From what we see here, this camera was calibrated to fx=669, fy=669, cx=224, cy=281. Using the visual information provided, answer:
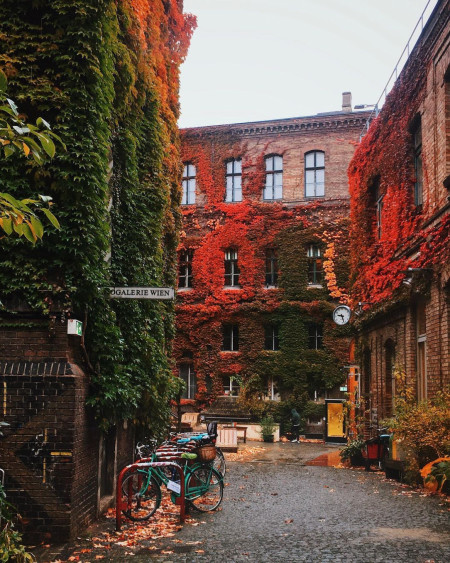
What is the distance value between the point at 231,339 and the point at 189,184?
8.99m

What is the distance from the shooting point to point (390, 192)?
19.4m

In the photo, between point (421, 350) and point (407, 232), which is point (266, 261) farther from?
point (421, 350)

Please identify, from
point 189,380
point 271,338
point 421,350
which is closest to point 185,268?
point 189,380

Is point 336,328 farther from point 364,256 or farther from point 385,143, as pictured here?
point 385,143

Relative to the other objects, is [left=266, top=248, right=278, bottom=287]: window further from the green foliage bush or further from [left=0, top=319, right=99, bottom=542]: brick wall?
[left=0, top=319, right=99, bottom=542]: brick wall

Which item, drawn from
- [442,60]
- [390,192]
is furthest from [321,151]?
[442,60]

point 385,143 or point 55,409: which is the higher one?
point 385,143

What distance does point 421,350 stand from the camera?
17.1 metres

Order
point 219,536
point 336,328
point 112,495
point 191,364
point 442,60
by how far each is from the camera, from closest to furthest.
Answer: point 219,536
point 112,495
point 442,60
point 336,328
point 191,364

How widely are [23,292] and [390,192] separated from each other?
1315 cm

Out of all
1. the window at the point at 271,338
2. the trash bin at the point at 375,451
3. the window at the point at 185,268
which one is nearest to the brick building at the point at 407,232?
the trash bin at the point at 375,451

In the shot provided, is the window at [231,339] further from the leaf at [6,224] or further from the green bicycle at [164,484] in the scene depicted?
the leaf at [6,224]

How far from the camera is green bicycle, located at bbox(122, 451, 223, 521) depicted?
10.4 meters

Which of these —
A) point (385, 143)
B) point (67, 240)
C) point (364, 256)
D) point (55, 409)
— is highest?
point (385, 143)
